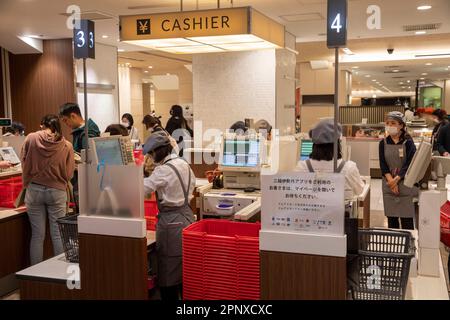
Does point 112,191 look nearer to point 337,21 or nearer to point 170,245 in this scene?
point 170,245

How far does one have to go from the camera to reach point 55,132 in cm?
450

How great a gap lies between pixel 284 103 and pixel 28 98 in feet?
19.0

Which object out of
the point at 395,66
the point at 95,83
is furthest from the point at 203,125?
the point at 395,66

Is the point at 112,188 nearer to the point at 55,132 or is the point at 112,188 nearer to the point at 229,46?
the point at 55,132

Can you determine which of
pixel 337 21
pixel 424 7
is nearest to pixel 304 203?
pixel 337 21

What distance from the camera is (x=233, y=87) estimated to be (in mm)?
8914

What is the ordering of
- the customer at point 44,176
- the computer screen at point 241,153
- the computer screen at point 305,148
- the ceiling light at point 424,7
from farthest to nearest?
the ceiling light at point 424,7, the computer screen at point 305,148, the computer screen at point 241,153, the customer at point 44,176

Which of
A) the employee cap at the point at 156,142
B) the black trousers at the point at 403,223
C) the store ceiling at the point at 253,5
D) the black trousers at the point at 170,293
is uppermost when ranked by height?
the store ceiling at the point at 253,5

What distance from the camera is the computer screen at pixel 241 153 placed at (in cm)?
466

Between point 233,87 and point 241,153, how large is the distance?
4410 millimetres

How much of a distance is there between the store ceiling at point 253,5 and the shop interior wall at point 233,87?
3.08ft

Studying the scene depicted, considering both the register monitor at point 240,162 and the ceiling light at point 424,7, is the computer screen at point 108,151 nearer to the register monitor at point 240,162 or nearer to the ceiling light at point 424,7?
the register monitor at point 240,162

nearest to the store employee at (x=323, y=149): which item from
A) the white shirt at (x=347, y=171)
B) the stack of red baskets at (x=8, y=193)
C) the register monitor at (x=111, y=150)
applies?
the white shirt at (x=347, y=171)

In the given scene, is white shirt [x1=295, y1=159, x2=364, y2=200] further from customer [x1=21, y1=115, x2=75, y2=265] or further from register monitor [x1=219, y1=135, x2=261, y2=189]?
customer [x1=21, y1=115, x2=75, y2=265]
